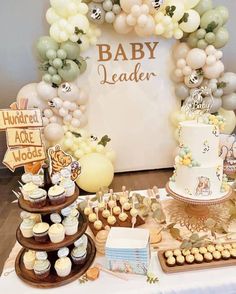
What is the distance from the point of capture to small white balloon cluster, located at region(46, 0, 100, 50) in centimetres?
272

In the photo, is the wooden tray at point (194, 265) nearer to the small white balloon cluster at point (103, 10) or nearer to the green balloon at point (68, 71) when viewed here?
the green balloon at point (68, 71)

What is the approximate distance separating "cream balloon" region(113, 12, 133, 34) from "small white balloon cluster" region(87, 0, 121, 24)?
4 centimetres

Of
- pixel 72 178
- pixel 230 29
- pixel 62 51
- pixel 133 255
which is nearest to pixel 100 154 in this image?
pixel 62 51

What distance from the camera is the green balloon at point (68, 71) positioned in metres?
2.83

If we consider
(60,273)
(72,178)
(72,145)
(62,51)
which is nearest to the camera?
(60,273)

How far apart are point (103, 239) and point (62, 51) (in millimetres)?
1912

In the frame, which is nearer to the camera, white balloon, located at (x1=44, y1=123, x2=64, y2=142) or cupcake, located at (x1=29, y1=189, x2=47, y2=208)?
cupcake, located at (x1=29, y1=189, x2=47, y2=208)

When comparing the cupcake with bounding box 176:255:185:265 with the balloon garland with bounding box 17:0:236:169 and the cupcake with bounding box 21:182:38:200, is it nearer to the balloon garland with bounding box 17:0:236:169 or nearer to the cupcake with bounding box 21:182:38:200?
the cupcake with bounding box 21:182:38:200

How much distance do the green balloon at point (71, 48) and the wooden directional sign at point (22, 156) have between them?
166 cm

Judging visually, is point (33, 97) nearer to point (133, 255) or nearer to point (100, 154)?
point (100, 154)

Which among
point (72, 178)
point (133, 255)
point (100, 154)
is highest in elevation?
point (72, 178)

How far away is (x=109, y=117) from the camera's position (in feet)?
11.0

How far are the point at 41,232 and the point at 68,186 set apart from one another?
0.72ft

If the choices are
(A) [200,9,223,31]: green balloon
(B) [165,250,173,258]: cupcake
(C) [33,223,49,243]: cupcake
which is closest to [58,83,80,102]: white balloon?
(A) [200,9,223,31]: green balloon
